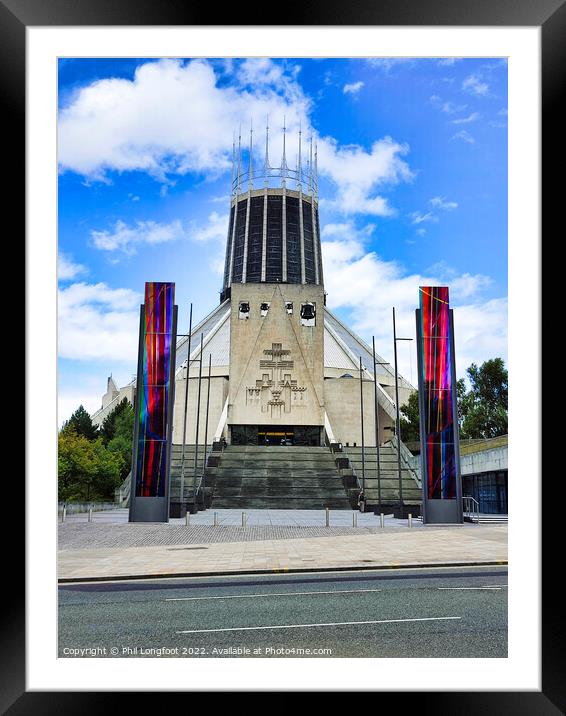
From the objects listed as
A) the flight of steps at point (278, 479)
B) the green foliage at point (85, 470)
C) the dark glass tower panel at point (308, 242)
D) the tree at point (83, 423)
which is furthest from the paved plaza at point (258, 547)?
the dark glass tower panel at point (308, 242)

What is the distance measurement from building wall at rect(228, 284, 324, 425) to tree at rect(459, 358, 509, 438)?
1820 centimetres

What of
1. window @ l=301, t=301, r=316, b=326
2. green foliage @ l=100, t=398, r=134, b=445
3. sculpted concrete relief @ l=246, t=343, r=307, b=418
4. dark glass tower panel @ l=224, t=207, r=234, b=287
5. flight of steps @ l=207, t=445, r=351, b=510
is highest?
dark glass tower panel @ l=224, t=207, r=234, b=287

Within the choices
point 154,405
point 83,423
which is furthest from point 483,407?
point 154,405

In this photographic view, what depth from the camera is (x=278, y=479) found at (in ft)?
117

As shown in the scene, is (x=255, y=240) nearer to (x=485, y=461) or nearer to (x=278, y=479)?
(x=278, y=479)

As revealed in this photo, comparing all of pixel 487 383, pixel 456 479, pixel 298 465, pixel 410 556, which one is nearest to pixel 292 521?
pixel 456 479

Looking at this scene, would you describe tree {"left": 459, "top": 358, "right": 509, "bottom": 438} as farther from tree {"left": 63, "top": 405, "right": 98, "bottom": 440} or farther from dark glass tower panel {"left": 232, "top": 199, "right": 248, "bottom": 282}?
dark glass tower panel {"left": 232, "top": 199, "right": 248, "bottom": 282}

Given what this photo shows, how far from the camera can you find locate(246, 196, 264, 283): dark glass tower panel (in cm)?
8381

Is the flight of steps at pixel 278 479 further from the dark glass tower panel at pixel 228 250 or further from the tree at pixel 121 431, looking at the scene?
the dark glass tower panel at pixel 228 250

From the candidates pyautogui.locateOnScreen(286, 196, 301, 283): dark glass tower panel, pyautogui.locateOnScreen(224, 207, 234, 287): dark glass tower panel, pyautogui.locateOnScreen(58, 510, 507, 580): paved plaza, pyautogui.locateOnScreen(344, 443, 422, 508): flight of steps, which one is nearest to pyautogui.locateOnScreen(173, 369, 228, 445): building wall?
pyautogui.locateOnScreen(344, 443, 422, 508): flight of steps
